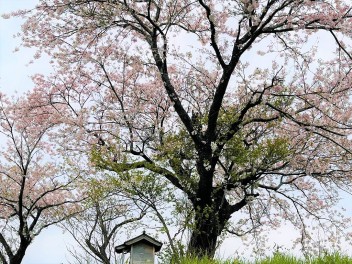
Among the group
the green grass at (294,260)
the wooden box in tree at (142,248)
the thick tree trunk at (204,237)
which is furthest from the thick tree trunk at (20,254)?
the green grass at (294,260)

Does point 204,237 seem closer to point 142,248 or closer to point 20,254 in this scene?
point 142,248

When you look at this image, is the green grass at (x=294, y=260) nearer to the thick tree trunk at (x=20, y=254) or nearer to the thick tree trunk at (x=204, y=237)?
the thick tree trunk at (x=204, y=237)

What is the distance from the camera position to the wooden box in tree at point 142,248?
28.3 ft

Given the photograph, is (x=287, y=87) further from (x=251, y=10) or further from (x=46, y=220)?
(x=46, y=220)

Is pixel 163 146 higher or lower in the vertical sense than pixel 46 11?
lower

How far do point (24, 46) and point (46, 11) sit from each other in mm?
1483

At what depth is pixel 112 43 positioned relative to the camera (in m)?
12.4

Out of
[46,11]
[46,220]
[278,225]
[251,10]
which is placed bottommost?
[278,225]

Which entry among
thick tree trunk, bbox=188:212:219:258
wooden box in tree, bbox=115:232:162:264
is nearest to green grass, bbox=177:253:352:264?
wooden box in tree, bbox=115:232:162:264

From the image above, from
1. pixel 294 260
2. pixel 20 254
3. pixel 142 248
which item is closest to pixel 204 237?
pixel 142 248

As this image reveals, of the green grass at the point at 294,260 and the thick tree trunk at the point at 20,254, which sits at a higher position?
the thick tree trunk at the point at 20,254

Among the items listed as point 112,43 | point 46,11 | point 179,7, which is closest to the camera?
point 46,11

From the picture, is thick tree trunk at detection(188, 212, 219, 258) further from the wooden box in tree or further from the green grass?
the green grass

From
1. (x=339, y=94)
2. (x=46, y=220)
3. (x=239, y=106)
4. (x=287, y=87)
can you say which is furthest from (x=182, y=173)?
(x=46, y=220)
